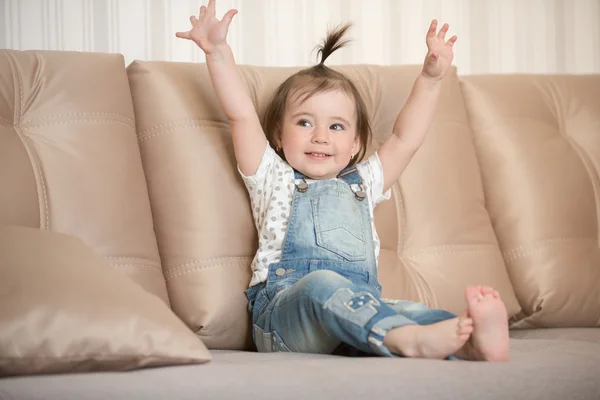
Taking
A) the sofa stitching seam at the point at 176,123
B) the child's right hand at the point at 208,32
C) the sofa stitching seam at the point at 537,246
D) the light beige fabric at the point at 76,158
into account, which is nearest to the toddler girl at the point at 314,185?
the child's right hand at the point at 208,32

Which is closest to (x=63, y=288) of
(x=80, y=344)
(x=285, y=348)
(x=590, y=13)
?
(x=80, y=344)

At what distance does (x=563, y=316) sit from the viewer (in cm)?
185

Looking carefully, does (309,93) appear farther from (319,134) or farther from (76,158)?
(76,158)

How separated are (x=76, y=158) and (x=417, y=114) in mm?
801

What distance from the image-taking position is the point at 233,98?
5.49 ft

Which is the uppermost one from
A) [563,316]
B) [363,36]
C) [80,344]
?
[363,36]

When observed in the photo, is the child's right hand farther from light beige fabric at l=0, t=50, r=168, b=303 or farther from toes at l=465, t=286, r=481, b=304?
toes at l=465, t=286, r=481, b=304

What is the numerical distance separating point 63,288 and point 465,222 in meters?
1.10

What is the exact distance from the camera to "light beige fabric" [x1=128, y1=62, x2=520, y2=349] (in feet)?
5.40

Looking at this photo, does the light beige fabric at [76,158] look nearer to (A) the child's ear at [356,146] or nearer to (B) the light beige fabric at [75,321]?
(B) the light beige fabric at [75,321]

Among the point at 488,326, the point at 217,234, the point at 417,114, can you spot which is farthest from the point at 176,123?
the point at 488,326

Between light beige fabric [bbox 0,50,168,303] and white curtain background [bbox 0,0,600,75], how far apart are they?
1.05 feet

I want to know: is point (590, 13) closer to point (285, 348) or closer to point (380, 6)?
point (380, 6)

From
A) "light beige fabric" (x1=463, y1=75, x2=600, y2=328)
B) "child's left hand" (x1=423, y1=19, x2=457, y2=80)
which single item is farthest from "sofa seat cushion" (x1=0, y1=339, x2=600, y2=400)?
"child's left hand" (x1=423, y1=19, x2=457, y2=80)
